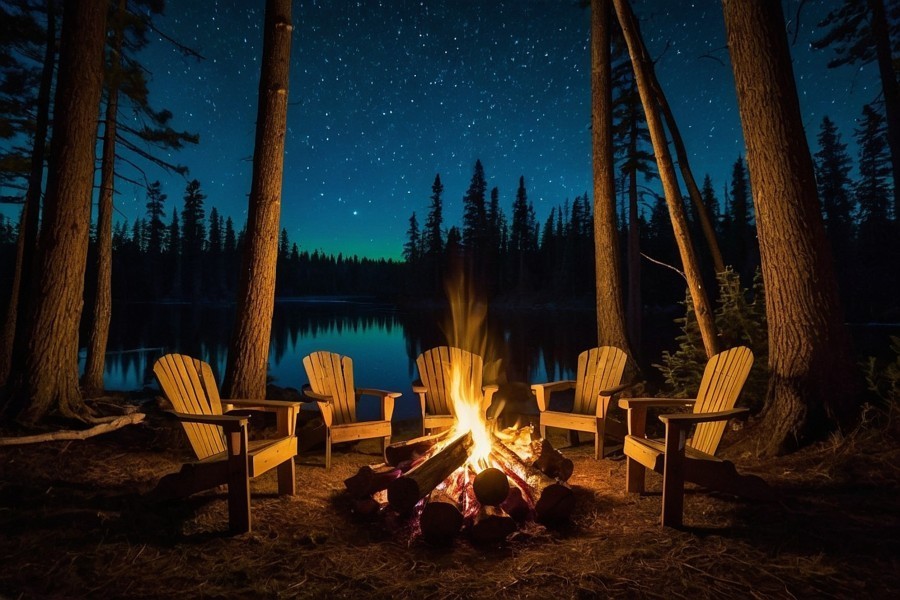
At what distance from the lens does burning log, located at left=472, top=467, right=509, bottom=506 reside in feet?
8.40

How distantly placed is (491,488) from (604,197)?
4.69 meters

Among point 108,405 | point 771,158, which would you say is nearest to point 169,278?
point 108,405

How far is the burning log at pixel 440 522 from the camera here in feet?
7.80

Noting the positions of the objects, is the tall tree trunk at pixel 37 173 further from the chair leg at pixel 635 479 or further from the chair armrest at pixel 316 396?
the chair leg at pixel 635 479

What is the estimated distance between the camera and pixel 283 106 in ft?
15.0

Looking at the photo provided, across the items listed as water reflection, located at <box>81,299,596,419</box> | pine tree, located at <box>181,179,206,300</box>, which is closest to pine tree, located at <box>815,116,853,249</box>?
water reflection, located at <box>81,299,596,419</box>

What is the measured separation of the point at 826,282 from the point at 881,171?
32.2 meters

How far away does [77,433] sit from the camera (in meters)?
3.67

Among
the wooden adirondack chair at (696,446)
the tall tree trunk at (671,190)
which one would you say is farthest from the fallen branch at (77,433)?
the tall tree trunk at (671,190)

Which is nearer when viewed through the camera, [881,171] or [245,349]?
[245,349]

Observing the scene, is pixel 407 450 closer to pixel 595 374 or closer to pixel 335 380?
pixel 335 380

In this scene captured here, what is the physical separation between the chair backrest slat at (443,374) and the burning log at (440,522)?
1.97m

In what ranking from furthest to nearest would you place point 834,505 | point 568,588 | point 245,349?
point 245,349
point 834,505
point 568,588

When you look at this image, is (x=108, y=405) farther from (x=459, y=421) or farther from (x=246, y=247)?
(x=459, y=421)
